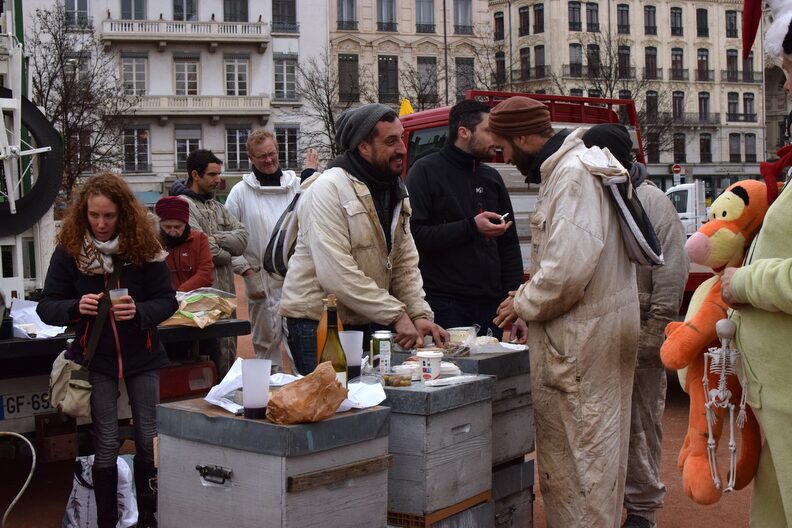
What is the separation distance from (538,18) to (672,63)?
1049 centimetres

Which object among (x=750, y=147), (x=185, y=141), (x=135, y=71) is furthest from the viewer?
(x=750, y=147)

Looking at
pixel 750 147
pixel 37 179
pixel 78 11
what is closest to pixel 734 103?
pixel 750 147

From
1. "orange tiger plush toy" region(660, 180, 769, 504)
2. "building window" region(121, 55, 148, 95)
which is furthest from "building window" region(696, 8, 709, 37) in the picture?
"orange tiger plush toy" region(660, 180, 769, 504)

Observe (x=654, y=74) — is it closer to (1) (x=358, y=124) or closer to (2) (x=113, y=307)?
(1) (x=358, y=124)

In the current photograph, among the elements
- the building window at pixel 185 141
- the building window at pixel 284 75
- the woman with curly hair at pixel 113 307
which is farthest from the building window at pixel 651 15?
the woman with curly hair at pixel 113 307

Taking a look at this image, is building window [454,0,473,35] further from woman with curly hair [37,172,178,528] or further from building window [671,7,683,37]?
woman with curly hair [37,172,178,528]

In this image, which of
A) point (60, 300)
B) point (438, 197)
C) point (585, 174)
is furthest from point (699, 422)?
point (60, 300)

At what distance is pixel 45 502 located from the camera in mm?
6133

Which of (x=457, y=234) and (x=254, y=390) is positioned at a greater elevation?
(x=457, y=234)

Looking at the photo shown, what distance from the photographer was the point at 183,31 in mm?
48219

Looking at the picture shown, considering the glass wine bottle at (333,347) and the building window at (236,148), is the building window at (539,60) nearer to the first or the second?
the building window at (236,148)

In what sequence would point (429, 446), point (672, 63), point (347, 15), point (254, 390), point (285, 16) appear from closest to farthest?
point (254, 390)
point (429, 446)
point (285, 16)
point (347, 15)
point (672, 63)

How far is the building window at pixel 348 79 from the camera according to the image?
4982 cm

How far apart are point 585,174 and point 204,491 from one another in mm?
1977
